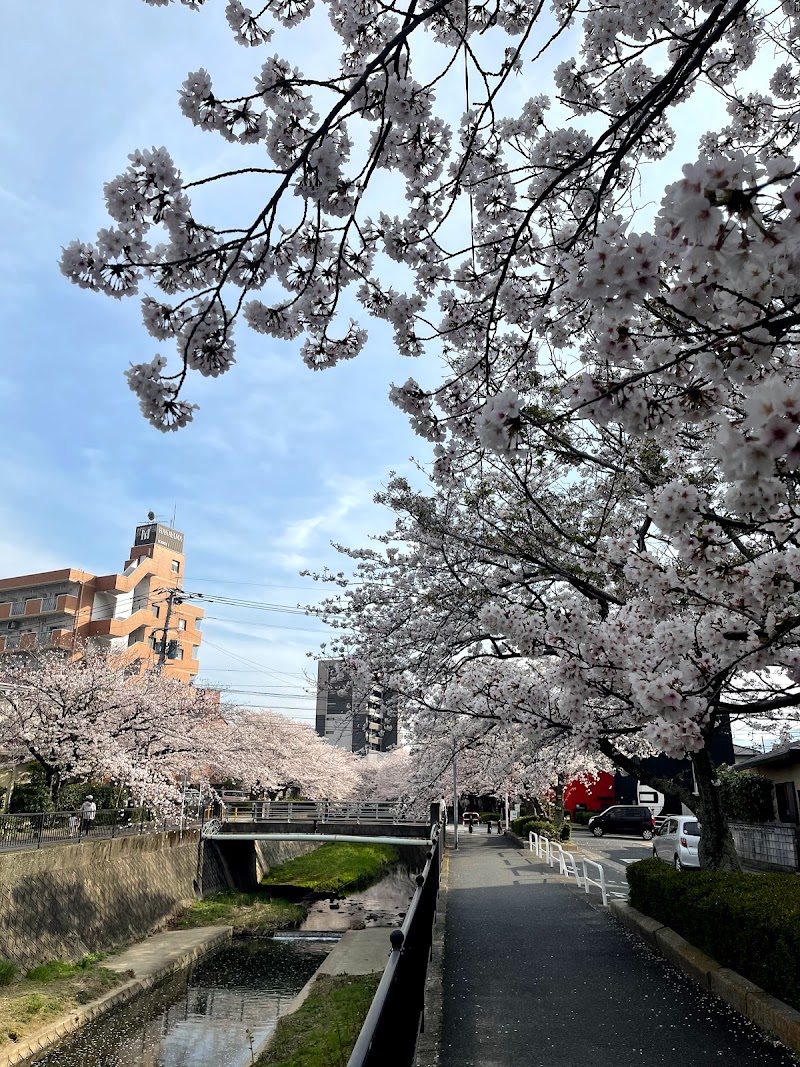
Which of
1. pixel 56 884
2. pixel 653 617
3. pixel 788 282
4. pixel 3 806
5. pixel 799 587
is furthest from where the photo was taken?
pixel 3 806

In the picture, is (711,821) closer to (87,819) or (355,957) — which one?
(355,957)

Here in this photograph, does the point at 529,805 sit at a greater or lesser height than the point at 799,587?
lesser

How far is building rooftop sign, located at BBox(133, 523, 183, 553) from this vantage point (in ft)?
161

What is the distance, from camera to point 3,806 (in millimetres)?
20484

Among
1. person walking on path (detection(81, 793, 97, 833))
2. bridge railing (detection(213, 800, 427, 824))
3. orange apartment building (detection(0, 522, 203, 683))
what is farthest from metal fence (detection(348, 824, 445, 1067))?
orange apartment building (detection(0, 522, 203, 683))

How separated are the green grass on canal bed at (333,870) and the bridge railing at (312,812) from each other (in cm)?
218

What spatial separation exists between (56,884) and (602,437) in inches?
621

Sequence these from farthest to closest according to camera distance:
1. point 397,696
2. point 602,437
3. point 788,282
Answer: point 397,696 < point 602,437 < point 788,282

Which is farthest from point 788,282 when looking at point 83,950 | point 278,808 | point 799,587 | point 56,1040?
point 278,808

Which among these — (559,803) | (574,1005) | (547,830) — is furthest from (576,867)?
(559,803)

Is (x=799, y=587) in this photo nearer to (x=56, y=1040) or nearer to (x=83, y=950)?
(x=56, y=1040)

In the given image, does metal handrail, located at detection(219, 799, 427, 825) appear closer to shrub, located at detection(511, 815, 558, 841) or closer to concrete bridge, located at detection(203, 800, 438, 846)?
concrete bridge, located at detection(203, 800, 438, 846)

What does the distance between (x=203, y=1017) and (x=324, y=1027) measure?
4867mm

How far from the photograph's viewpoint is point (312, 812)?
1364 inches
